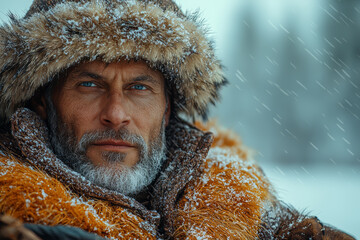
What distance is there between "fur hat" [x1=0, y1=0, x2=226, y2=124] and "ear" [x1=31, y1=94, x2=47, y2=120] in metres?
0.15

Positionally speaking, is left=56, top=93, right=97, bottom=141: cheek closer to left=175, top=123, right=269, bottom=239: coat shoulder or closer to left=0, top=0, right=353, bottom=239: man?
left=0, top=0, right=353, bottom=239: man

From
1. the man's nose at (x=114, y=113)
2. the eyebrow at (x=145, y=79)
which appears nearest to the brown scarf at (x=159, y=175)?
the man's nose at (x=114, y=113)

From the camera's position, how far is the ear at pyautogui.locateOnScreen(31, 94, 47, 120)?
2.03m

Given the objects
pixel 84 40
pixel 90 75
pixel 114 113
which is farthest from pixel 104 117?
pixel 84 40

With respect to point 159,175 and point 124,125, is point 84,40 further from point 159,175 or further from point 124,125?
point 159,175

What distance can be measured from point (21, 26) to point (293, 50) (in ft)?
50.6

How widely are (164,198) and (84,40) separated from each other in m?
1.02

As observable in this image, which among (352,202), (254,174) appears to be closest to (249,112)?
(352,202)

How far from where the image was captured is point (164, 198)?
1776mm

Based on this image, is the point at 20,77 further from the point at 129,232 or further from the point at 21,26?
the point at 129,232

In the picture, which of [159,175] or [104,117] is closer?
[104,117]

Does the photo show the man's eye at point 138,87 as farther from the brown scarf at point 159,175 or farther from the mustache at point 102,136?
the brown scarf at point 159,175

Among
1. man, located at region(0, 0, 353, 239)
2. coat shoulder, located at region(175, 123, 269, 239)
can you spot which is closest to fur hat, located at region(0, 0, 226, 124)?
man, located at region(0, 0, 353, 239)

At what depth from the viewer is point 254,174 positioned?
202 cm
